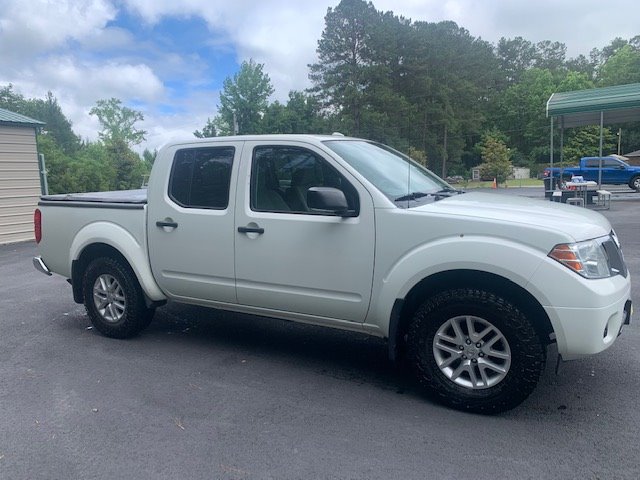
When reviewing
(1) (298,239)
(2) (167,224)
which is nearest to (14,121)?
(2) (167,224)

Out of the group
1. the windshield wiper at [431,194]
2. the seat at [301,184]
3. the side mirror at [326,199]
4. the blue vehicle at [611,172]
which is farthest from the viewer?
the blue vehicle at [611,172]

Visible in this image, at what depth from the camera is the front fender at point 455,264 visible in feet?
10.6

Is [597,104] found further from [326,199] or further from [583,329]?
[326,199]

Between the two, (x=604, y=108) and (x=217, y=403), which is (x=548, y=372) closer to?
(x=217, y=403)

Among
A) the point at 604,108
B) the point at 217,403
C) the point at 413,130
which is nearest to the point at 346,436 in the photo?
the point at 217,403

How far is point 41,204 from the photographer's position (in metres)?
5.71

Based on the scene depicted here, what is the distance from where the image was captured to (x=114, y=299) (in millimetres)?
5199

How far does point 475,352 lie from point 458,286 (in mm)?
447

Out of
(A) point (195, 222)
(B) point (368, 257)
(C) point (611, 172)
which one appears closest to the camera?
(B) point (368, 257)

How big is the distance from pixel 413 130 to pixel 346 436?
4027 millimetres

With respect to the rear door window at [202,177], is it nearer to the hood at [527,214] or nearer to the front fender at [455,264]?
the front fender at [455,264]

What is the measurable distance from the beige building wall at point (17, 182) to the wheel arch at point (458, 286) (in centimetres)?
1341

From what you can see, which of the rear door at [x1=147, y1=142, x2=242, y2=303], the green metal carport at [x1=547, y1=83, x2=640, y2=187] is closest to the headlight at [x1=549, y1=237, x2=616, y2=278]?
the rear door at [x1=147, y1=142, x2=242, y2=303]

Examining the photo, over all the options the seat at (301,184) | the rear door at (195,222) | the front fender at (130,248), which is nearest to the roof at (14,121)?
the front fender at (130,248)
